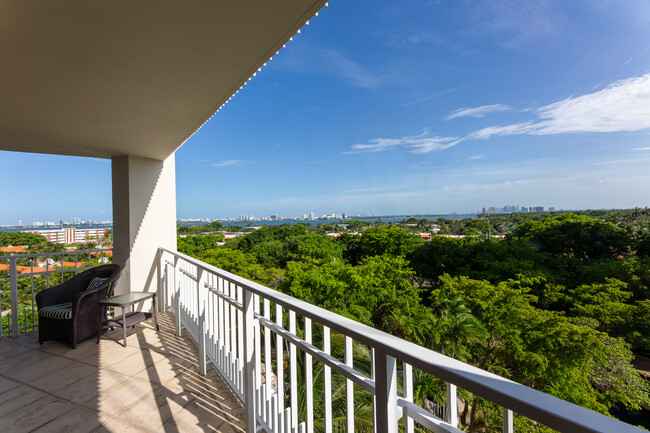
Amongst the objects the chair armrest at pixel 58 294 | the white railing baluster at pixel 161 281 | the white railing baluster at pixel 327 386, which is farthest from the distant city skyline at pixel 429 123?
the white railing baluster at pixel 327 386

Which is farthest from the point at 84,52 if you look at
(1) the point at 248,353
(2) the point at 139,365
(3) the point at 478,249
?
(3) the point at 478,249

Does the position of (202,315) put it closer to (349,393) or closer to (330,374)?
(330,374)

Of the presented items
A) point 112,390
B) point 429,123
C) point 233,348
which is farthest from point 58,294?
point 429,123

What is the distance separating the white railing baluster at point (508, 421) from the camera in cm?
59

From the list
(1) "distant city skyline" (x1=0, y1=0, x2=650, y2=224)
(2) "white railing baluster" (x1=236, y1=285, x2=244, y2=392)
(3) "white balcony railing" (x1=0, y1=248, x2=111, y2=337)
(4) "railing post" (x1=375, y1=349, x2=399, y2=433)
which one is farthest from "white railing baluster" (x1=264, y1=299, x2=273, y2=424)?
(1) "distant city skyline" (x1=0, y1=0, x2=650, y2=224)

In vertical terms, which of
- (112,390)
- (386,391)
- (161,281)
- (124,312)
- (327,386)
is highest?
(386,391)

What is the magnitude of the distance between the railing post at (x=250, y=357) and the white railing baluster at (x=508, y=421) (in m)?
1.41

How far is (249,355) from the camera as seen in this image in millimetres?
1832

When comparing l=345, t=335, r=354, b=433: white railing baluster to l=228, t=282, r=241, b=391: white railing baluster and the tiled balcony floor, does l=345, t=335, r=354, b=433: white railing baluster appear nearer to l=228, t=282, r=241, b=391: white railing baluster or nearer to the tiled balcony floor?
l=228, t=282, r=241, b=391: white railing baluster

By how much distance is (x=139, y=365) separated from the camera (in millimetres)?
2904

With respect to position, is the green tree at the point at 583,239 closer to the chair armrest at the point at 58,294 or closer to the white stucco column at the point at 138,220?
the white stucco column at the point at 138,220

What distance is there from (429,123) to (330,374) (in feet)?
169

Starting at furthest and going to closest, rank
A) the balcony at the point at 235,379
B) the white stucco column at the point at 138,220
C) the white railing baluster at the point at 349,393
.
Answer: the white stucco column at the point at 138,220 → the white railing baluster at the point at 349,393 → the balcony at the point at 235,379

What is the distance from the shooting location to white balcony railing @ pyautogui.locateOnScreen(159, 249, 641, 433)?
21.0 inches
